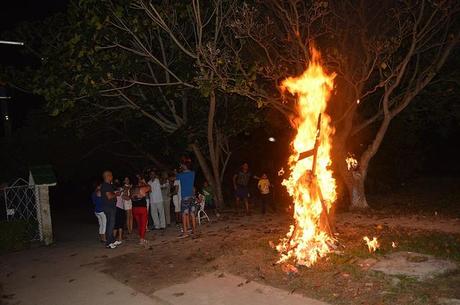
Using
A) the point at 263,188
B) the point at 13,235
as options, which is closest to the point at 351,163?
the point at 263,188

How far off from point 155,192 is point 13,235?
12.6 ft

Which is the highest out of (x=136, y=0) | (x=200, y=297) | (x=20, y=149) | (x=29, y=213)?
(x=136, y=0)

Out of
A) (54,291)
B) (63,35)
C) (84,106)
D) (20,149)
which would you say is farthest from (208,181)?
(20,149)

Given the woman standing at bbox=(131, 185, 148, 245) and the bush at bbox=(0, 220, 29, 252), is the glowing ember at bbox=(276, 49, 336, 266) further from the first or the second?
the bush at bbox=(0, 220, 29, 252)

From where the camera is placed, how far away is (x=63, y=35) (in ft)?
47.2

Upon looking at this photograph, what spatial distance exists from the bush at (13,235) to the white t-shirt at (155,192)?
11.2ft

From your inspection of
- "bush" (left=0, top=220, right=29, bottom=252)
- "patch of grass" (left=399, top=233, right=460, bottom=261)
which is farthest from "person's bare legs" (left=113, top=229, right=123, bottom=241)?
"patch of grass" (left=399, top=233, right=460, bottom=261)

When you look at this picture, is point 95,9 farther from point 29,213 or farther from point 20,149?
point 20,149

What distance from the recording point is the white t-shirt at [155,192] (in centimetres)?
1304

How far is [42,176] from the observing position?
1255cm

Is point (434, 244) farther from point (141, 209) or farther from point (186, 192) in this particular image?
point (141, 209)

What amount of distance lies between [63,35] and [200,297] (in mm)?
10552

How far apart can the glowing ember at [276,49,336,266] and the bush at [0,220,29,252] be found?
22.8 ft

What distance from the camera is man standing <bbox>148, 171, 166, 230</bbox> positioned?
1306 centimetres
